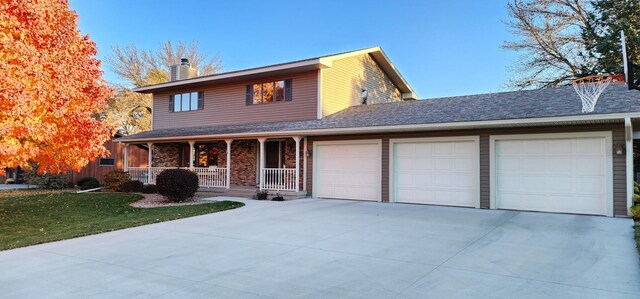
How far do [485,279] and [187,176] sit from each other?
10.6 metres

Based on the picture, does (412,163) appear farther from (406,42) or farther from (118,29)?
(118,29)

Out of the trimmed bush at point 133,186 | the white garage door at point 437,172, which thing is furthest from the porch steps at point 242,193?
the white garage door at point 437,172

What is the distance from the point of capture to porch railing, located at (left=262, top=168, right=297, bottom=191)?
14.1 metres

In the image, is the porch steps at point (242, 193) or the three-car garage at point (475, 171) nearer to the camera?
the three-car garage at point (475, 171)

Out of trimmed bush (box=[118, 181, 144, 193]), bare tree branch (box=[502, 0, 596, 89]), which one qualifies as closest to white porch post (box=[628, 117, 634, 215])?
bare tree branch (box=[502, 0, 596, 89])

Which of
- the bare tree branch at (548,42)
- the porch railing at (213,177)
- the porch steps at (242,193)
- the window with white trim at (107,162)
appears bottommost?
the porch steps at (242,193)

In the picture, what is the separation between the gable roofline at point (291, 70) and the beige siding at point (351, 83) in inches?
14.0

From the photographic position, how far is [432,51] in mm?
24250

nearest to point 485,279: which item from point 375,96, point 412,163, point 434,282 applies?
point 434,282

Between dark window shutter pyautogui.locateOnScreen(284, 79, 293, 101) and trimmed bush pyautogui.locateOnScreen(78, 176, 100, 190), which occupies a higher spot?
dark window shutter pyautogui.locateOnScreen(284, 79, 293, 101)

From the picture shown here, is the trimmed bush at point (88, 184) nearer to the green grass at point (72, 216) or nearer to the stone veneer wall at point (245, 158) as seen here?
the green grass at point (72, 216)

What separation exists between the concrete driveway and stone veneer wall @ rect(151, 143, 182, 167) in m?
11.0

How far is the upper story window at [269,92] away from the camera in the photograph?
1554 cm

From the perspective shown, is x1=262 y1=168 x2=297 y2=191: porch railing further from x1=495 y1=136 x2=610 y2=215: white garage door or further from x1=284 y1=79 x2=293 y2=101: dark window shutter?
x1=495 y1=136 x2=610 y2=215: white garage door
